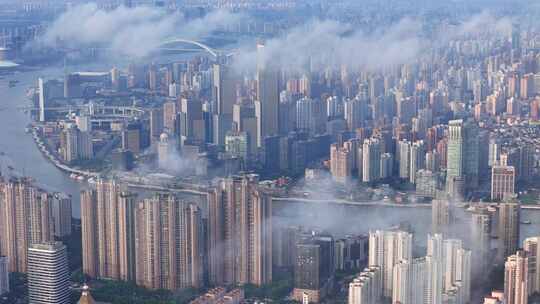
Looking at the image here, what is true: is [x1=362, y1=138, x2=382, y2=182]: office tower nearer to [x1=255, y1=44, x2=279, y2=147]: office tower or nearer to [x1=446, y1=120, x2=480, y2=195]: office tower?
[x1=446, y1=120, x2=480, y2=195]: office tower

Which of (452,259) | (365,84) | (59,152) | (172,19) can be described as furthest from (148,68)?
(452,259)

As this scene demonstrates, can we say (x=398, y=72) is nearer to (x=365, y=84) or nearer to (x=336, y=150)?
(x=365, y=84)

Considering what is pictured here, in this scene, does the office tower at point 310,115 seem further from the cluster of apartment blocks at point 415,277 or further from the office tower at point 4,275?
the office tower at point 4,275

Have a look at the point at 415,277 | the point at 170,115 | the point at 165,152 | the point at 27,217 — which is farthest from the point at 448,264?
the point at 170,115

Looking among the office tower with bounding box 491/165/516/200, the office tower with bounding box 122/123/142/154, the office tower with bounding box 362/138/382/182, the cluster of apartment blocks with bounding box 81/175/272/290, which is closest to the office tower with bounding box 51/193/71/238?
the cluster of apartment blocks with bounding box 81/175/272/290

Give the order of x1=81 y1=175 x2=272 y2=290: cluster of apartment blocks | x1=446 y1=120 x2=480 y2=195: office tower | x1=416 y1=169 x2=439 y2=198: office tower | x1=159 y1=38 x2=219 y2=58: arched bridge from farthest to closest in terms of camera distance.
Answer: x1=159 y1=38 x2=219 y2=58: arched bridge < x1=446 y1=120 x2=480 y2=195: office tower < x1=416 y1=169 x2=439 y2=198: office tower < x1=81 y1=175 x2=272 y2=290: cluster of apartment blocks

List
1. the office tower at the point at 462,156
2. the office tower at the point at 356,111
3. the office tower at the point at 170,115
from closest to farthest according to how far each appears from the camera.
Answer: the office tower at the point at 462,156, the office tower at the point at 170,115, the office tower at the point at 356,111

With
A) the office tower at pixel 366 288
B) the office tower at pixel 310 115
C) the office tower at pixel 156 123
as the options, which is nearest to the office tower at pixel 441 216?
the office tower at pixel 366 288
